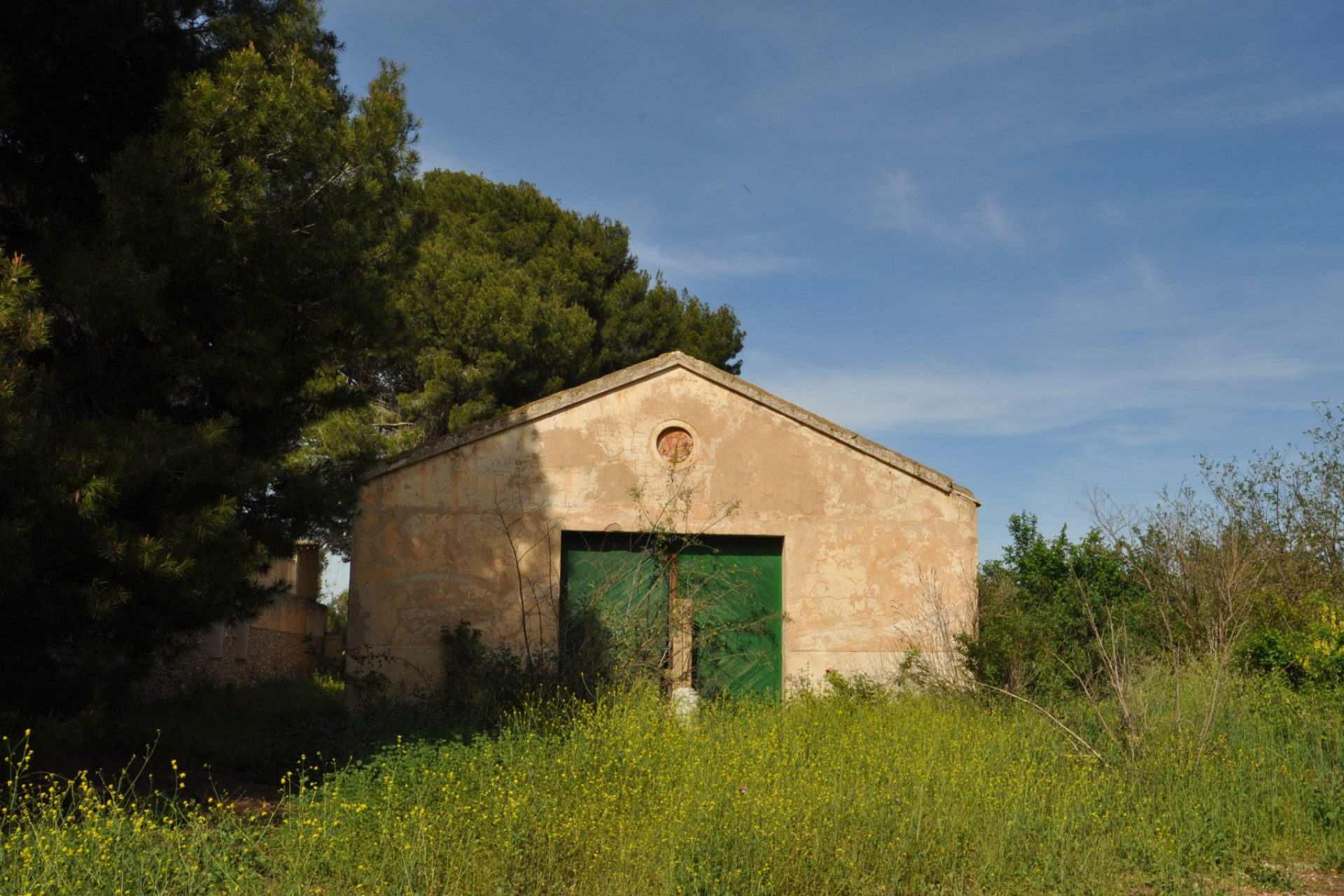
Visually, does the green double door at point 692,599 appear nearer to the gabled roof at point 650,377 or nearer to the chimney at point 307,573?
the gabled roof at point 650,377

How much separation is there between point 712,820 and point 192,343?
16.9 feet

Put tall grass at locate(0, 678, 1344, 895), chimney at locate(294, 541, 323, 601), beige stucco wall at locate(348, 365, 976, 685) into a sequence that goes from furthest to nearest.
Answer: chimney at locate(294, 541, 323, 601) → beige stucco wall at locate(348, 365, 976, 685) → tall grass at locate(0, 678, 1344, 895)

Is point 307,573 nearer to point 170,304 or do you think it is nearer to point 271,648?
point 271,648

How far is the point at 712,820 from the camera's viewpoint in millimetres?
5734

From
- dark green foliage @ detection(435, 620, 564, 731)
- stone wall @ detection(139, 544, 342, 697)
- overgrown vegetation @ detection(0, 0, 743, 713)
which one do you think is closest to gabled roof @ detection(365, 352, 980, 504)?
overgrown vegetation @ detection(0, 0, 743, 713)

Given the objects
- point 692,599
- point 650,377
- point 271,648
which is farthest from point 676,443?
point 271,648

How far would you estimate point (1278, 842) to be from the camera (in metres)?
6.76

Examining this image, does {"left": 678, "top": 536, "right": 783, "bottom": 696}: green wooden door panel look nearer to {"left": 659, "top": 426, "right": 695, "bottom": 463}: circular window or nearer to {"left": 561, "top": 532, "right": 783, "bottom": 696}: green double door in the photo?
{"left": 561, "top": 532, "right": 783, "bottom": 696}: green double door

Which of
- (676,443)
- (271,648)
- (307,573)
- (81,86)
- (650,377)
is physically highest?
(81,86)

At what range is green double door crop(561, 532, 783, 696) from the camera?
36.2ft

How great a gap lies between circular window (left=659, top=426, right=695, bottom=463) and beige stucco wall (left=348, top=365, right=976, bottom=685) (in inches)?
3.6

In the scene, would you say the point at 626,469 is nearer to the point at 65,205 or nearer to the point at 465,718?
the point at 465,718

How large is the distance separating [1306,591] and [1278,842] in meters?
8.92

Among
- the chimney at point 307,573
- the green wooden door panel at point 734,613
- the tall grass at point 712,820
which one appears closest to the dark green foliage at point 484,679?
the tall grass at point 712,820
